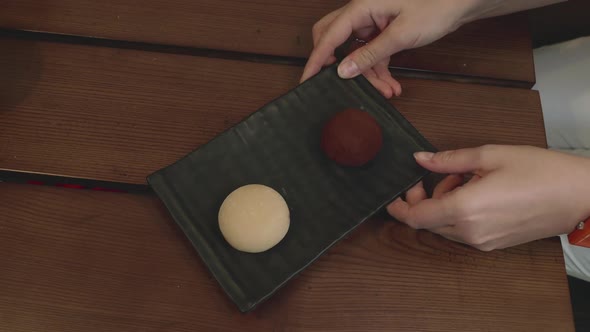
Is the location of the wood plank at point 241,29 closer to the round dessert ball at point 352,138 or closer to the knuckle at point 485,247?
the round dessert ball at point 352,138

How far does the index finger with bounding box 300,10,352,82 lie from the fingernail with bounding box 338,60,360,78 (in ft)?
0.15

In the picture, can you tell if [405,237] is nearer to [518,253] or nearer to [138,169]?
[518,253]

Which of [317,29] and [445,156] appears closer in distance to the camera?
[445,156]

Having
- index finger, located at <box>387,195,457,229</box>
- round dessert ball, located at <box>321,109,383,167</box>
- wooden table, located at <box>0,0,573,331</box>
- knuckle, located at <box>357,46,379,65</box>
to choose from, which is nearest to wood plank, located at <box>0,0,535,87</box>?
wooden table, located at <box>0,0,573,331</box>

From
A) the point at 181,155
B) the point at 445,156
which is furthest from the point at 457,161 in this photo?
the point at 181,155

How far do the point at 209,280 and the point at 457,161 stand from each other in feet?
1.44

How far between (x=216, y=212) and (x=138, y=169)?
0.17 meters

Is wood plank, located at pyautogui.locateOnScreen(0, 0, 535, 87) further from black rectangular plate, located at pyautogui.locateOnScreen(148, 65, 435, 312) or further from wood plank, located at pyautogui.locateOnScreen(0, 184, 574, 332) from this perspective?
wood plank, located at pyautogui.locateOnScreen(0, 184, 574, 332)

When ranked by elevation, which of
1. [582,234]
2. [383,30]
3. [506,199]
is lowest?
[582,234]

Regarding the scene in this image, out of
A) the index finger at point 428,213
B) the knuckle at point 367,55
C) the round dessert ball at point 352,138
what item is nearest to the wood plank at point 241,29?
the knuckle at point 367,55

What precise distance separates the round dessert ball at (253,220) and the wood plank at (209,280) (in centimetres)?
8

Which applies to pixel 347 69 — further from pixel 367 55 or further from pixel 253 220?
pixel 253 220

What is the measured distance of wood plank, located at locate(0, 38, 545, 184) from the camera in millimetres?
761

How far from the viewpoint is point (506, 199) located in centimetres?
66
